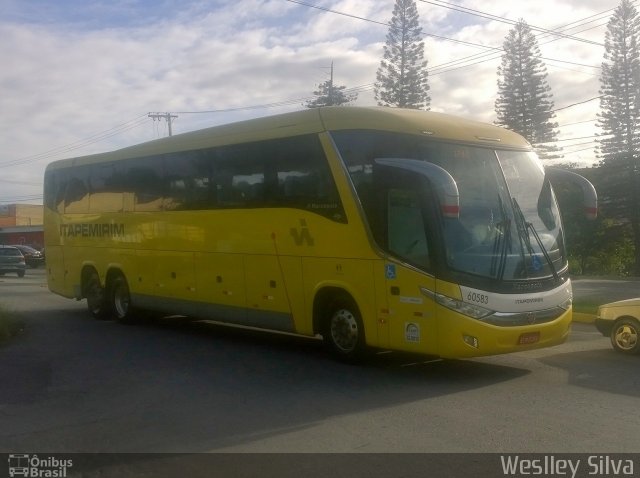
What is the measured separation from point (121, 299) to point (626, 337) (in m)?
10.4

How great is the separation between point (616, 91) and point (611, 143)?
11.2ft

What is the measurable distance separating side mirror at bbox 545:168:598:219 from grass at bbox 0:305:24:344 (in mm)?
9874

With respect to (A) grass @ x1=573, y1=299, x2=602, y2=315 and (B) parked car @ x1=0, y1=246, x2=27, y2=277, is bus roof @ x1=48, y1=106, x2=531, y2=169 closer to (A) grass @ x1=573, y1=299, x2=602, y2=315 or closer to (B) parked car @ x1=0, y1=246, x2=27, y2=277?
(A) grass @ x1=573, y1=299, x2=602, y2=315

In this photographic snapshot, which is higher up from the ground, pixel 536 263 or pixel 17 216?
pixel 17 216

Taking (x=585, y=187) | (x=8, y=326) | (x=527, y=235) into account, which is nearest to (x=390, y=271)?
(x=527, y=235)

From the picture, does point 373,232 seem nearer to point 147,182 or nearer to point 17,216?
point 147,182

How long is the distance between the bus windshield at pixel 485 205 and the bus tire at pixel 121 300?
7.73 m

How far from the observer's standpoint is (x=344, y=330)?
37.6ft

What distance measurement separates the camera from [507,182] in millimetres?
10727

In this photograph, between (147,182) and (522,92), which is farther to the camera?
(522,92)

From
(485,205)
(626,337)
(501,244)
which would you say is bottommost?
(626,337)

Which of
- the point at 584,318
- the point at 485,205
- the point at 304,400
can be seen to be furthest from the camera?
the point at 584,318

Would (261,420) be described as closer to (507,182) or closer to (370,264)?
(370,264)

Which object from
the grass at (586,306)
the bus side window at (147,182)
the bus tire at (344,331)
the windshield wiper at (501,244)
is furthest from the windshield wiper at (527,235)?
the bus side window at (147,182)
